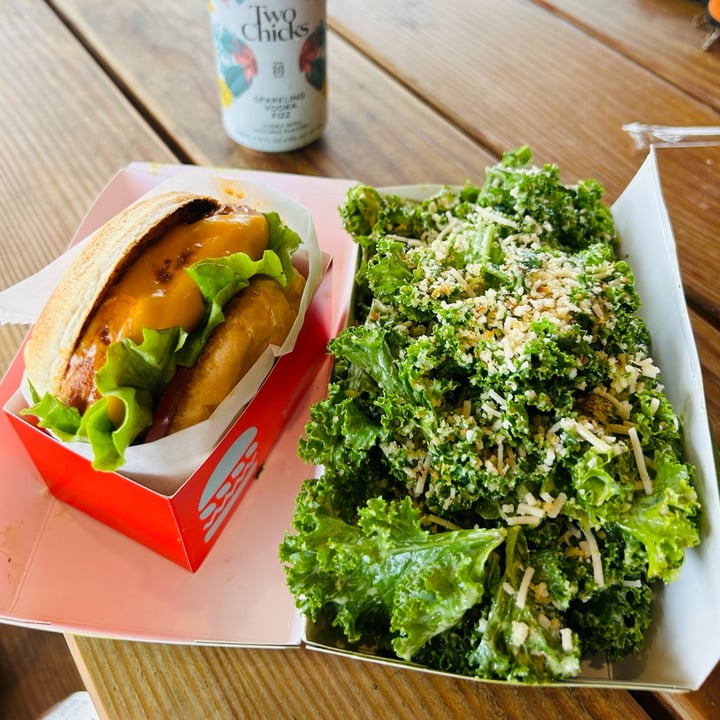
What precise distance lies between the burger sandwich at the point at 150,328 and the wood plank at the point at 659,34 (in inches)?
52.2

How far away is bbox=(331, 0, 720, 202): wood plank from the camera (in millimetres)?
1507

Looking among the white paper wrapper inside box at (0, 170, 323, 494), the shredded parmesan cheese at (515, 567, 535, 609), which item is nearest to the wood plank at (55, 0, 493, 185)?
the white paper wrapper inside box at (0, 170, 323, 494)

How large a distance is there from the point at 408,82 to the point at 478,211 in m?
0.77

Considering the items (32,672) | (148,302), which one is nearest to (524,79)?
(148,302)

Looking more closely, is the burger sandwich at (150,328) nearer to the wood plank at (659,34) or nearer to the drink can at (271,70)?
the drink can at (271,70)

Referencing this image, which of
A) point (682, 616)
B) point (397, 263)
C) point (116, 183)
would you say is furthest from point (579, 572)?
point (116, 183)

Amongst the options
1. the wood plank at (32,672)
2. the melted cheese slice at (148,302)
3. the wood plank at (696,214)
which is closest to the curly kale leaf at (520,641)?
the melted cheese slice at (148,302)

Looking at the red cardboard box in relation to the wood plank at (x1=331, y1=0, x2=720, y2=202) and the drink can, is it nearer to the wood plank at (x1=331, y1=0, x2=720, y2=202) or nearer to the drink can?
the drink can

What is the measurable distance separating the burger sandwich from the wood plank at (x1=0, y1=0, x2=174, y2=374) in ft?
1.12

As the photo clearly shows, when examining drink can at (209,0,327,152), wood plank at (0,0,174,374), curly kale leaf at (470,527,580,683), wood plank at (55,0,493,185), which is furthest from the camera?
wood plank at (55,0,493,185)

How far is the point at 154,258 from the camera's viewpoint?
0.85 m

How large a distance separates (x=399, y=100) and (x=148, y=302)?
40.4 inches

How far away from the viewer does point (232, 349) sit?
0.84 m

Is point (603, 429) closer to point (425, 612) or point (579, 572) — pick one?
point (579, 572)
